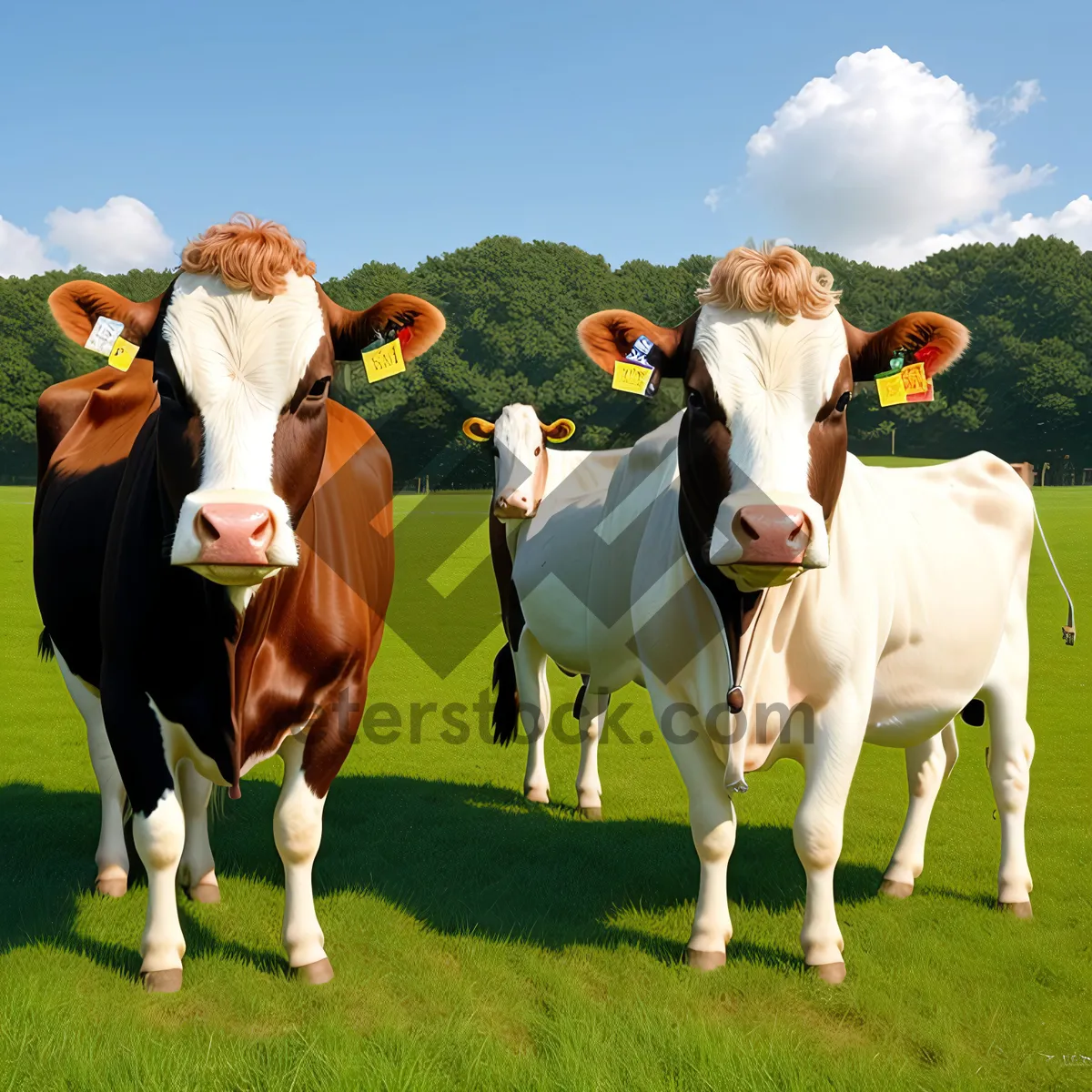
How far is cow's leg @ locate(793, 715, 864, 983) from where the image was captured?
3.89 metres

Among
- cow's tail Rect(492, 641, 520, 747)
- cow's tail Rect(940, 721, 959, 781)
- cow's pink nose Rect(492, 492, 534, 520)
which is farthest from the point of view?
cow's tail Rect(492, 641, 520, 747)

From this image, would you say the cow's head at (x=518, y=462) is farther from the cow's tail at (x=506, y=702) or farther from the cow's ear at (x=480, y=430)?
the cow's tail at (x=506, y=702)

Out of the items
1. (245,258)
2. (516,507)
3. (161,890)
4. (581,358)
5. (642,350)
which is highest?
(581,358)

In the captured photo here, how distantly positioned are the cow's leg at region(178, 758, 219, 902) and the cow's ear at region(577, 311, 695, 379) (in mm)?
2900

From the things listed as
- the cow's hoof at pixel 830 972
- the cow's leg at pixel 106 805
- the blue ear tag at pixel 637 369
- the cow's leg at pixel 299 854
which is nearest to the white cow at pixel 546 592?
the blue ear tag at pixel 637 369

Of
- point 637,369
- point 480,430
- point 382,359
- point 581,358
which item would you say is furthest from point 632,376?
point 581,358

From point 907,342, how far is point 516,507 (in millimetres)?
4008

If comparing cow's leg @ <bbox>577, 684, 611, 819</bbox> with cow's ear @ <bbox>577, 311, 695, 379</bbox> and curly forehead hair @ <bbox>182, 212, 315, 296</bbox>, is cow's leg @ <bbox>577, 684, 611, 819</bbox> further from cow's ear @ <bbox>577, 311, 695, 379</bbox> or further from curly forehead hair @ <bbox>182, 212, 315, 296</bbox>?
curly forehead hair @ <bbox>182, 212, 315, 296</bbox>

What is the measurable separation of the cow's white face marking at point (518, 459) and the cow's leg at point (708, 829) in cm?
370

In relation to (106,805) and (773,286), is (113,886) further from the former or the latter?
(773,286)

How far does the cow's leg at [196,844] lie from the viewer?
15.8 ft

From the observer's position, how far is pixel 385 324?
3906 mm

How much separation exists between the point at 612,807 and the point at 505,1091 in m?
3.68

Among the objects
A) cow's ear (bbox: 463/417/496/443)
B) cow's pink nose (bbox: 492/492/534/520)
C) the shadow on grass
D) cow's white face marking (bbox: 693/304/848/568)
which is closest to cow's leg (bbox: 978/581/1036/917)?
the shadow on grass
